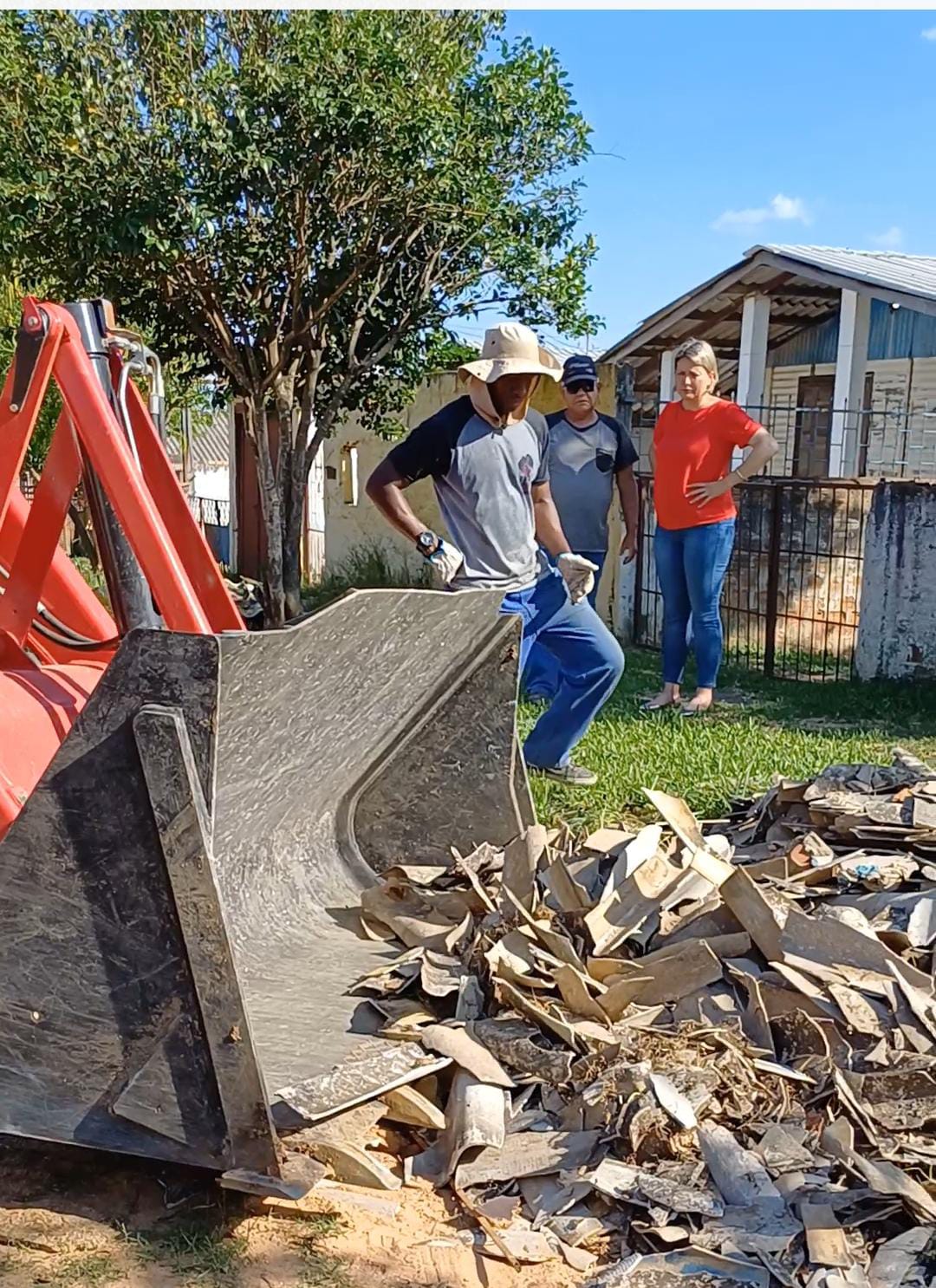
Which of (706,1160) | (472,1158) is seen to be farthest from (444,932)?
(706,1160)

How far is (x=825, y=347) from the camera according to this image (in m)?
18.8

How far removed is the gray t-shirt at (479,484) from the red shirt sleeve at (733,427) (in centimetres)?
235

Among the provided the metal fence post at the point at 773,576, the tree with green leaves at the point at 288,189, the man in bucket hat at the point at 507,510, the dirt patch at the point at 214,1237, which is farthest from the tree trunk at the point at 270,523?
the dirt patch at the point at 214,1237

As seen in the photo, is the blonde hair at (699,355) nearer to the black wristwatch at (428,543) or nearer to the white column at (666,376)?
the black wristwatch at (428,543)

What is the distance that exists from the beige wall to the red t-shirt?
6.18 meters

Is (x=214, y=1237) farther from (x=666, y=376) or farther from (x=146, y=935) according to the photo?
(x=666, y=376)

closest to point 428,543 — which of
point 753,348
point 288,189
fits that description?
point 288,189

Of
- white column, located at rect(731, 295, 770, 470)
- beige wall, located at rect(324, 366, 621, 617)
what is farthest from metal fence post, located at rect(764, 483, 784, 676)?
white column, located at rect(731, 295, 770, 470)

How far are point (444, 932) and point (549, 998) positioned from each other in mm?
409

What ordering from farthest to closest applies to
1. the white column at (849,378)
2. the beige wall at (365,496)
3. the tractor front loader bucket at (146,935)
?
the white column at (849,378), the beige wall at (365,496), the tractor front loader bucket at (146,935)

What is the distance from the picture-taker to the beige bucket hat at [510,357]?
4.40 metres

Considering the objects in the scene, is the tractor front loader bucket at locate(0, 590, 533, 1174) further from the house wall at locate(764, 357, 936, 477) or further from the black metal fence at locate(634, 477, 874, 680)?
the house wall at locate(764, 357, 936, 477)

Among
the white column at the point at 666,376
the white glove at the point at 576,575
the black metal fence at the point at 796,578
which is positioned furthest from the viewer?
the white column at the point at 666,376

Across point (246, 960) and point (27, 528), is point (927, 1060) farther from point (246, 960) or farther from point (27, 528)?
point (27, 528)
